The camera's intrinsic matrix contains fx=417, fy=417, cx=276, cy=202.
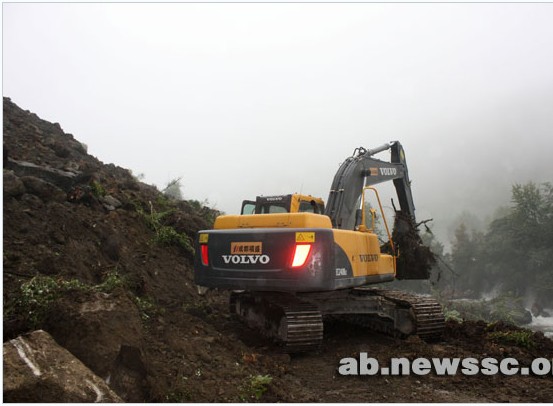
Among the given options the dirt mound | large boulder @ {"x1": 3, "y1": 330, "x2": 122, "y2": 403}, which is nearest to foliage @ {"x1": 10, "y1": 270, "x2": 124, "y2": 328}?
the dirt mound

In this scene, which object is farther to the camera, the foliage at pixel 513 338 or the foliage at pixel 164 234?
the foliage at pixel 164 234

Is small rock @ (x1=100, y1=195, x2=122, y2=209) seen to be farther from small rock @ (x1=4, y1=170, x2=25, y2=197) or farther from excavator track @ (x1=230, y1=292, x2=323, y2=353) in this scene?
excavator track @ (x1=230, y1=292, x2=323, y2=353)

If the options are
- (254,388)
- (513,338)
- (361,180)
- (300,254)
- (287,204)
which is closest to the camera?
(254,388)

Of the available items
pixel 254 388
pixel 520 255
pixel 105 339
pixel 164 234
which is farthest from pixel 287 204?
pixel 520 255

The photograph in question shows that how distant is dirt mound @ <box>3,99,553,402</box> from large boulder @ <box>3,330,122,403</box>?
1.24 feet

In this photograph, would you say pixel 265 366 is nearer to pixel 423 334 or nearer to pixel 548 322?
pixel 423 334

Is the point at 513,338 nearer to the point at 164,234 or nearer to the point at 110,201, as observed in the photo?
the point at 164,234

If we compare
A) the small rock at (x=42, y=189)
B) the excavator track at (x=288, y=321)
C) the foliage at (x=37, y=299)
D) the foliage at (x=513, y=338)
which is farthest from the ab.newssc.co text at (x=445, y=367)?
the small rock at (x=42, y=189)

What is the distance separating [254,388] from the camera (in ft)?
15.2

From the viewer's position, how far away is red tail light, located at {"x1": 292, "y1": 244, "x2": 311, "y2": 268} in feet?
19.5

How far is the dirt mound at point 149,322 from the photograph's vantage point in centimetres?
429

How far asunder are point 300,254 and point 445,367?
8.32 feet

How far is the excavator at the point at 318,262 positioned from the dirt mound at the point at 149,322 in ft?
1.51

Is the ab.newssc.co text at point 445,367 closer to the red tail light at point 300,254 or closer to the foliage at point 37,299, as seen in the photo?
the red tail light at point 300,254
